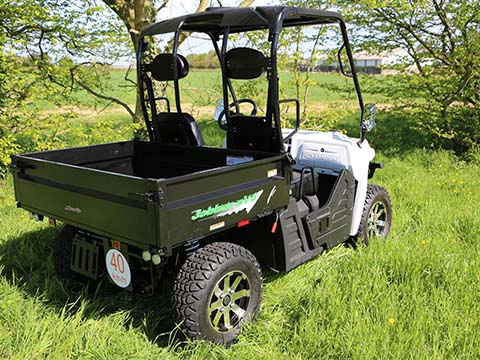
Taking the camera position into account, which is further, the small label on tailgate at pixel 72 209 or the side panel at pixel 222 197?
the small label on tailgate at pixel 72 209

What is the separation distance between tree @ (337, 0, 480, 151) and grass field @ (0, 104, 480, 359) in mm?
3866

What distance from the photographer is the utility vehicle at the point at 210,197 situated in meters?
2.34

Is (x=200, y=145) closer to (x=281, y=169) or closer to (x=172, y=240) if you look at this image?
(x=281, y=169)

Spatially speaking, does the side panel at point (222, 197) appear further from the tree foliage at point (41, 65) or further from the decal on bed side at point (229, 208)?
the tree foliage at point (41, 65)

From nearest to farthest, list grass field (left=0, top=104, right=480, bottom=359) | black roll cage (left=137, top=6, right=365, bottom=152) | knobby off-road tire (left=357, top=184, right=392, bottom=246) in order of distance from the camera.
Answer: grass field (left=0, top=104, right=480, bottom=359), black roll cage (left=137, top=6, right=365, bottom=152), knobby off-road tire (left=357, top=184, right=392, bottom=246)

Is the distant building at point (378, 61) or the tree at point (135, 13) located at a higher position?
the tree at point (135, 13)

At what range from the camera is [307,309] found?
9.14 ft

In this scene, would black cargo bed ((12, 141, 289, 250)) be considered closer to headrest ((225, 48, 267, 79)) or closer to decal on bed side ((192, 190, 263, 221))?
decal on bed side ((192, 190, 263, 221))

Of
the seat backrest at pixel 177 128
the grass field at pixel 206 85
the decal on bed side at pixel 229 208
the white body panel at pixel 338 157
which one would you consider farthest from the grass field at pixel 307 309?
the grass field at pixel 206 85

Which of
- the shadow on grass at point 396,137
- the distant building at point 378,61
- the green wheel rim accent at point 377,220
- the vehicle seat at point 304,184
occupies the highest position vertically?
the distant building at point 378,61

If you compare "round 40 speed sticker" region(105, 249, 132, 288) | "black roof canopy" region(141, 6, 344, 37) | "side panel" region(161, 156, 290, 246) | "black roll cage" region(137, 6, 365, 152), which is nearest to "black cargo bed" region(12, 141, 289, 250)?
"side panel" region(161, 156, 290, 246)

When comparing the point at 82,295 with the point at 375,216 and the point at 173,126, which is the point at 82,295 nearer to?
the point at 173,126

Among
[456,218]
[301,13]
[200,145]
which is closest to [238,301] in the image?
[200,145]

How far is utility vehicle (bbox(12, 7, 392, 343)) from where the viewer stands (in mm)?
2340
